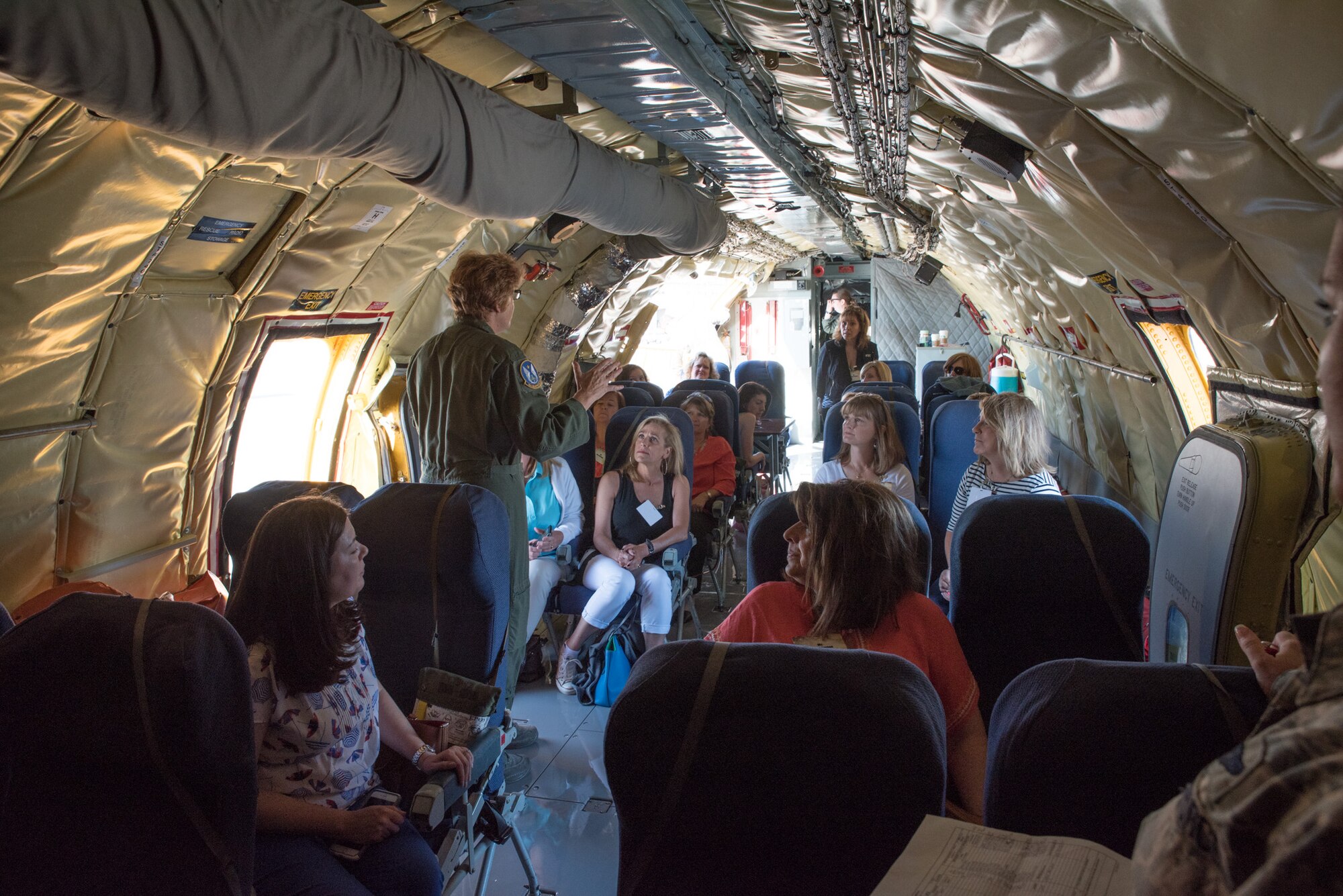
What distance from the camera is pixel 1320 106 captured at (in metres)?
1.65

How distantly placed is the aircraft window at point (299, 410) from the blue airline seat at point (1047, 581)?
4073 mm

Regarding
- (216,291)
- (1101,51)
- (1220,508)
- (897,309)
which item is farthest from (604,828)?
(897,309)

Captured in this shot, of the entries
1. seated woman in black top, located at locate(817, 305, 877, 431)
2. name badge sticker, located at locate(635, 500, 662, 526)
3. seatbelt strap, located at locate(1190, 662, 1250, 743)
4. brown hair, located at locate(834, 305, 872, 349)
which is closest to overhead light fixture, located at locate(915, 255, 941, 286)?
brown hair, located at locate(834, 305, 872, 349)

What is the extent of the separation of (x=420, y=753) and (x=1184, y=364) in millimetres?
4106

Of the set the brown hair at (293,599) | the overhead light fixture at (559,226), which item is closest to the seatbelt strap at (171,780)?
the brown hair at (293,599)

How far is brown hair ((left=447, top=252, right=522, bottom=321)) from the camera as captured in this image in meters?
3.79

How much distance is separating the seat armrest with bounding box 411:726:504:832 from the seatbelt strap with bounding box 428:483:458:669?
0.31 metres

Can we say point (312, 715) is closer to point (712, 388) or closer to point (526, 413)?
point (526, 413)

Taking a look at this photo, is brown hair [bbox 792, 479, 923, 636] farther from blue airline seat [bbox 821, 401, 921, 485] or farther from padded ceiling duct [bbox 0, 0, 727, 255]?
blue airline seat [bbox 821, 401, 921, 485]

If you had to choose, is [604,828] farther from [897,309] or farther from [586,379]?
[897,309]

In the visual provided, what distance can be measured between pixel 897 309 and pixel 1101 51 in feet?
46.9

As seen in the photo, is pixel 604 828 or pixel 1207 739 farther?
pixel 604 828

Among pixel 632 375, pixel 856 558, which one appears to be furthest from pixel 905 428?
pixel 632 375

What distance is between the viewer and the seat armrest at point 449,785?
2.30 metres
